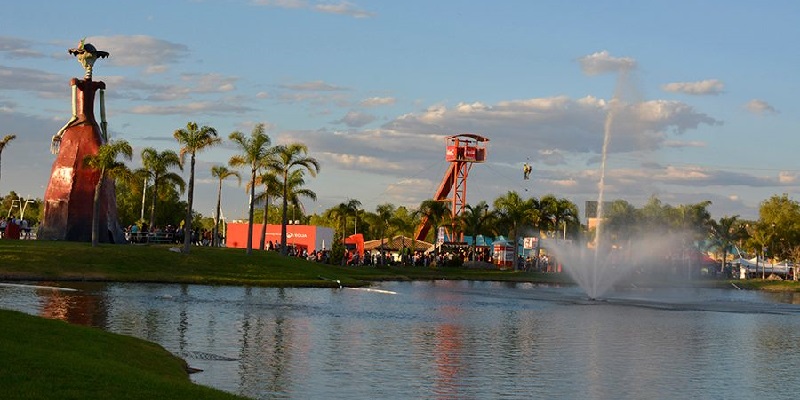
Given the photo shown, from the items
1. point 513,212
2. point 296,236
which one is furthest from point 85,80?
point 513,212

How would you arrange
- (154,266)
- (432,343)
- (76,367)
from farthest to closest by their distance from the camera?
(154,266), (432,343), (76,367)

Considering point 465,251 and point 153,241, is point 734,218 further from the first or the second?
point 153,241

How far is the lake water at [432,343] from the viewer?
101ft

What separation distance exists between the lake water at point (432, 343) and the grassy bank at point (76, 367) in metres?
2.39

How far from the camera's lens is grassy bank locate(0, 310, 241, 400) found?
1928 cm

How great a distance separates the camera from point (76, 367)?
21.5 meters

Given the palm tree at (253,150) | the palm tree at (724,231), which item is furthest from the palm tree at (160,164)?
the palm tree at (724,231)

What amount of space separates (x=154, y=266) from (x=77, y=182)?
1298 cm

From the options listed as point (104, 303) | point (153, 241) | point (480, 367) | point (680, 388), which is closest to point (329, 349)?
point (480, 367)

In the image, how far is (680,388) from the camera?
3250 centimetres

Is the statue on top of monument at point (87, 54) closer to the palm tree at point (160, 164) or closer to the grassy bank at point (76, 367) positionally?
the palm tree at point (160, 164)

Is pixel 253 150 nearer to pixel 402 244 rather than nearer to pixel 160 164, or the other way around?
pixel 160 164

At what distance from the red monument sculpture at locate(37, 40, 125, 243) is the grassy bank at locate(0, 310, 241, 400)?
54.1m

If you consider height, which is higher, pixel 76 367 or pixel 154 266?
pixel 154 266
